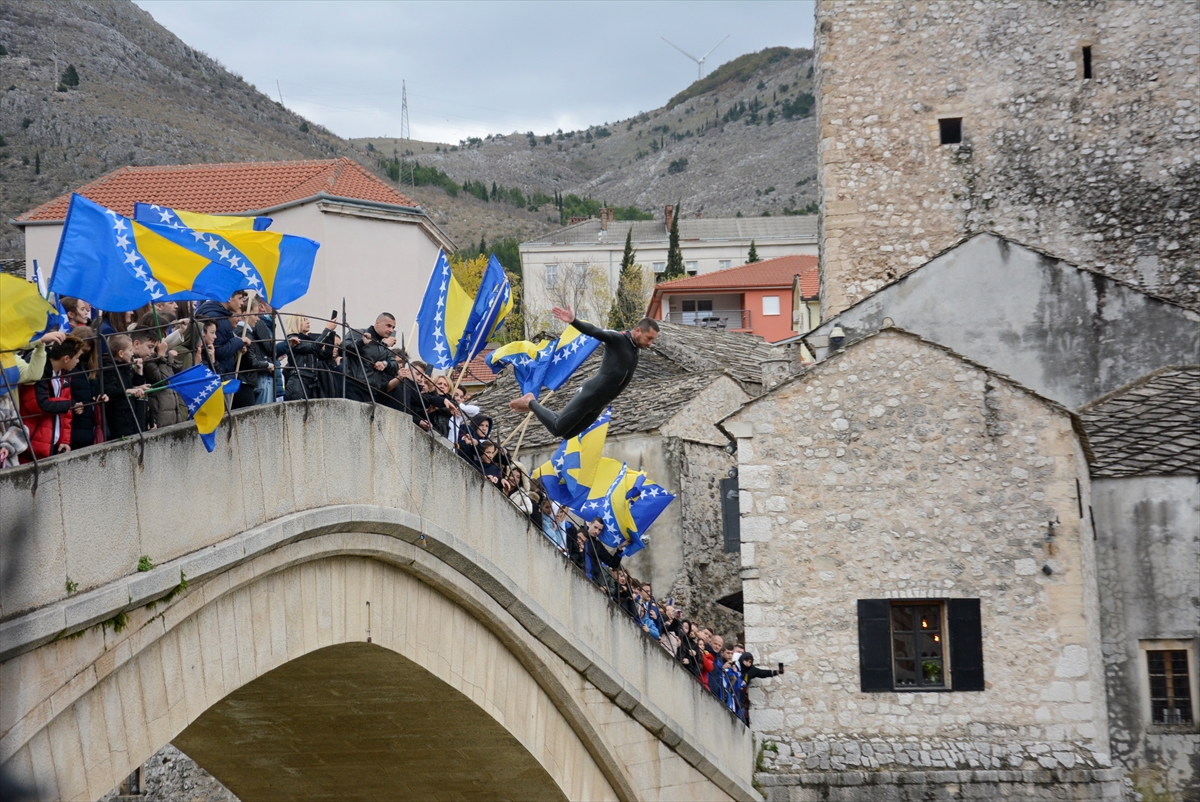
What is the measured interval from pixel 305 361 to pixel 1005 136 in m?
15.3

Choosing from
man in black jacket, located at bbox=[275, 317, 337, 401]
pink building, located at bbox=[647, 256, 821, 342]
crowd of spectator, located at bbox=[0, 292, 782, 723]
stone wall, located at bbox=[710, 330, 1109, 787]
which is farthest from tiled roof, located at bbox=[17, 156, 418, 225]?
pink building, located at bbox=[647, 256, 821, 342]

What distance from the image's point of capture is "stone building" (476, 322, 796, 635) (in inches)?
855

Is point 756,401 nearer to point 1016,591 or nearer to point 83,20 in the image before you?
point 1016,591

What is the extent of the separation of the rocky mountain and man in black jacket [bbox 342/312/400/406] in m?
46.3

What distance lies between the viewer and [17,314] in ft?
23.8

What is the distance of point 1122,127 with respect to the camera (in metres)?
22.2

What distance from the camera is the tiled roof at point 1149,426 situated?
17438 mm

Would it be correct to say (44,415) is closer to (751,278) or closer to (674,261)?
(751,278)

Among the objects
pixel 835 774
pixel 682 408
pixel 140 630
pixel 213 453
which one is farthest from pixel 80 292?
pixel 682 408

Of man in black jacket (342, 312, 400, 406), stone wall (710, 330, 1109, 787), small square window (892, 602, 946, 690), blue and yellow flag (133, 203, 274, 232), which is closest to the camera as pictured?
blue and yellow flag (133, 203, 274, 232)

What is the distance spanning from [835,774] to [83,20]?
92.1 meters

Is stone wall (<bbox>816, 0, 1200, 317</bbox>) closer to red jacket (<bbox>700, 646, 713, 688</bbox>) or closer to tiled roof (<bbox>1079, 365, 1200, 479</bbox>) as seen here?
tiled roof (<bbox>1079, 365, 1200, 479</bbox>)

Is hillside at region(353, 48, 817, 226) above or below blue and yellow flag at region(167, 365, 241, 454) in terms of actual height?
above

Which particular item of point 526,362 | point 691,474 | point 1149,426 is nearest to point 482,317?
point 526,362
